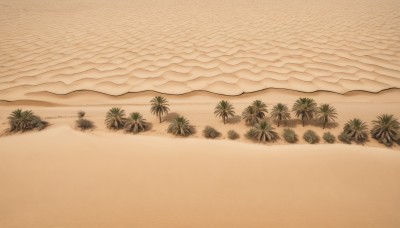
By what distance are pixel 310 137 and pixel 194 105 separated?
4.61 meters

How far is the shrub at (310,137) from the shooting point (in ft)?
26.3

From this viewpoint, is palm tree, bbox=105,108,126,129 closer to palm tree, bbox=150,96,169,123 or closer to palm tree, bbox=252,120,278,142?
palm tree, bbox=150,96,169,123

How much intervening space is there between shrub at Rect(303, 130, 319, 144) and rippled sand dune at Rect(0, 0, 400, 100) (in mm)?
3214

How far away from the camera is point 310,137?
26.5ft

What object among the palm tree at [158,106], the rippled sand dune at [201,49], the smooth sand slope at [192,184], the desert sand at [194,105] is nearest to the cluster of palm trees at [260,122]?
the palm tree at [158,106]

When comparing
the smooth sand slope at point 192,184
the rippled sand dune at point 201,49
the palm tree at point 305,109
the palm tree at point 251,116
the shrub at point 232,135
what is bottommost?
the smooth sand slope at point 192,184

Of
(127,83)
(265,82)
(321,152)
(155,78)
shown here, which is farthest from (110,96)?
(321,152)

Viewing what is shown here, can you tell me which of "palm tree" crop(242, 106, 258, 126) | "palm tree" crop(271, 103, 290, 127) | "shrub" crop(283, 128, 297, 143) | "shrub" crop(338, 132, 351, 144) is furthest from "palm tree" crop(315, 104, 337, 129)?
"palm tree" crop(242, 106, 258, 126)

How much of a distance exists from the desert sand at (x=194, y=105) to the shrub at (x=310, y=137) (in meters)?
0.53

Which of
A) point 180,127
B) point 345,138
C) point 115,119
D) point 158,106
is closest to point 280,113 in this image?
point 345,138

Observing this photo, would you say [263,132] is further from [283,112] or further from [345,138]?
[345,138]

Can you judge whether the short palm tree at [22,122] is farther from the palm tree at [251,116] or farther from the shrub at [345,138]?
the shrub at [345,138]

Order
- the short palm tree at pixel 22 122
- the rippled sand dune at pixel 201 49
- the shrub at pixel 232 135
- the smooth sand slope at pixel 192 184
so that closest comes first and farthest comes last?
the smooth sand slope at pixel 192 184
the short palm tree at pixel 22 122
the shrub at pixel 232 135
the rippled sand dune at pixel 201 49

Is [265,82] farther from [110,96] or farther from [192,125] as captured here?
[110,96]
